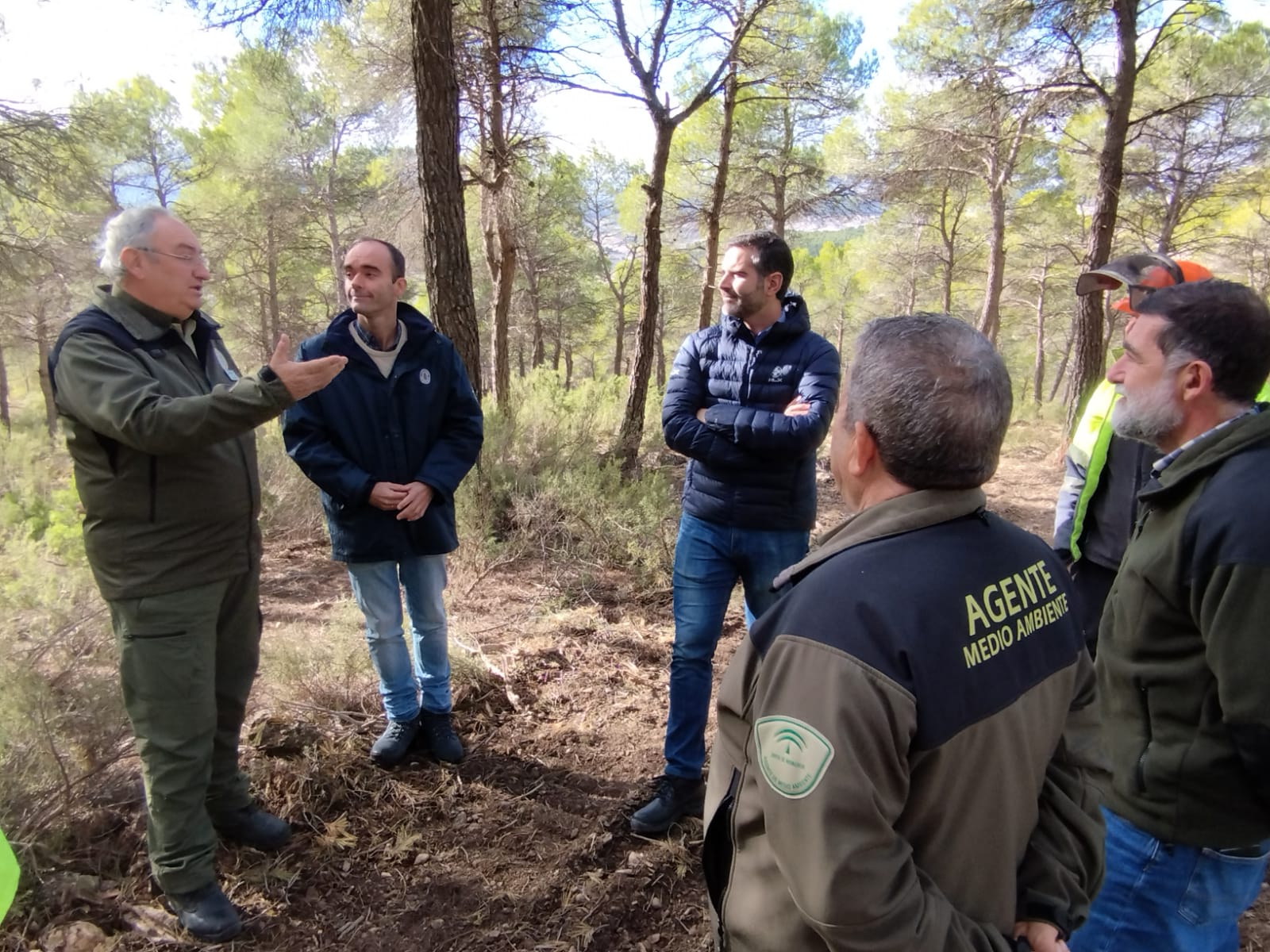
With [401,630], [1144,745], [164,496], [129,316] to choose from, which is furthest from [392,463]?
[1144,745]

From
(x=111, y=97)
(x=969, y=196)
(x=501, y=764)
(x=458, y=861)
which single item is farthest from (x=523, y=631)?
(x=969, y=196)

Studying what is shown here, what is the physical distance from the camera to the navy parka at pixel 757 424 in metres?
2.48

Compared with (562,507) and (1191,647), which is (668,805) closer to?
(1191,647)

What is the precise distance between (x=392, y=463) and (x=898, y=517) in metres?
2.15

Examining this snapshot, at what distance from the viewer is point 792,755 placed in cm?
89

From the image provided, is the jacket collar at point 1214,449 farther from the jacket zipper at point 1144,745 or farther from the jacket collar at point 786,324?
the jacket collar at point 786,324

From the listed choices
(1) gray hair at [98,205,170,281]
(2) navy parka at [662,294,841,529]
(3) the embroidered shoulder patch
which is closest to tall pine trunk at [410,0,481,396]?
(2) navy parka at [662,294,841,529]

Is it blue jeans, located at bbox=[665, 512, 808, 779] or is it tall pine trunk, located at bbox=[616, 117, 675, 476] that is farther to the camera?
tall pine trunk, located at bbox=[616, 117, 675, 476]

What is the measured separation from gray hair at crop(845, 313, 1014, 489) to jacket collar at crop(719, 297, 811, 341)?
1.54 m

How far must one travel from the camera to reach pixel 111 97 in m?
15.2

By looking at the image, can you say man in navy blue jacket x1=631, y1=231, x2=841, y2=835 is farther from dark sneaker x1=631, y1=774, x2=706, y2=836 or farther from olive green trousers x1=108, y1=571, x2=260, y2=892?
olive green trousers x1=108, y1=571, x2=260, y2=892

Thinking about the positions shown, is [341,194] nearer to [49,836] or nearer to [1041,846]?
[49,836]

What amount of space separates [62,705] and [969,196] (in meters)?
20.7

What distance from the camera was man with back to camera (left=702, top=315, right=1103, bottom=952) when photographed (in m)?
0.88
